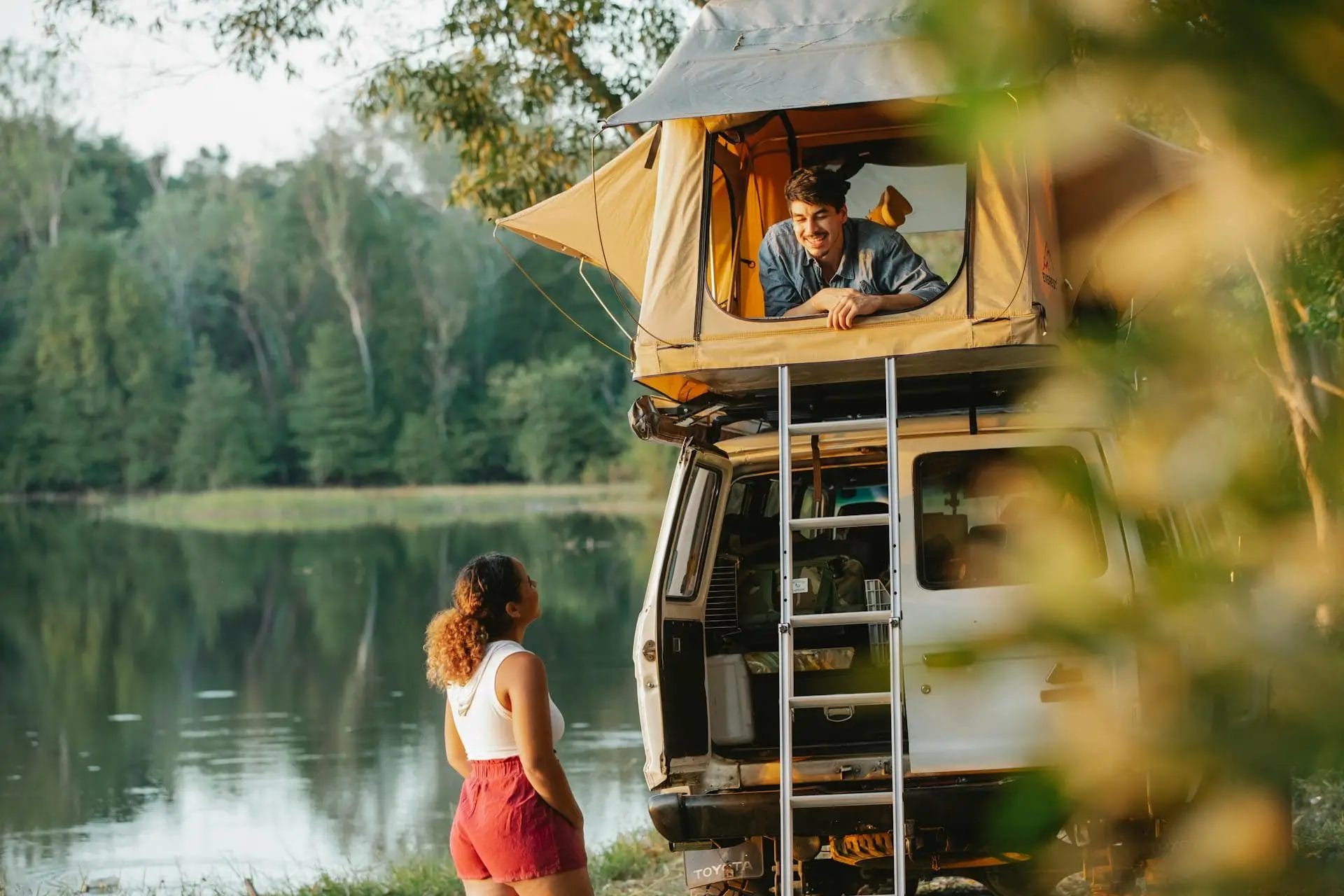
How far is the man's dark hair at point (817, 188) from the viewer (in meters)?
A: 6.96

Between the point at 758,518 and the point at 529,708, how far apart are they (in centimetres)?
249

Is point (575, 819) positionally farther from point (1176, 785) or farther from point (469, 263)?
point (469, 263)

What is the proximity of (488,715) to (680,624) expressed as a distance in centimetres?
154

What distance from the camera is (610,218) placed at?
8.27 m

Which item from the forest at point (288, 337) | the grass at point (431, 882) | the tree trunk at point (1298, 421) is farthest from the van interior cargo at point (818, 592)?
the forest at point (288, 337)

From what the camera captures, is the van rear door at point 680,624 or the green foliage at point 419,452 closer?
the van rear door at point 680,624

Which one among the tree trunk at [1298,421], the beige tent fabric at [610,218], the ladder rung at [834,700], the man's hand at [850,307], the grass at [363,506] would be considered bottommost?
the ladder rung at [834,700]

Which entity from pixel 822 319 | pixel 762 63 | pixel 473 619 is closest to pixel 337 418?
pixel 762 63

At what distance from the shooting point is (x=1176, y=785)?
2.37ft

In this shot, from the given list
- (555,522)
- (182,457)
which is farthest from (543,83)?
(182,457)

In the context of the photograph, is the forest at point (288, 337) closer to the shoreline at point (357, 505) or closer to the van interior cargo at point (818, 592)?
the shoreline at point (357, 505)

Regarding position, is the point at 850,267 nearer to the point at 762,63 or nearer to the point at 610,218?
the point at 762,63

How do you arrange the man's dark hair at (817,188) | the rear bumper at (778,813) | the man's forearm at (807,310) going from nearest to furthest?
1. the rear bumper at (778,813)
2. the man's forearm at (807,310)
3. the man's dark hair at (817,188)

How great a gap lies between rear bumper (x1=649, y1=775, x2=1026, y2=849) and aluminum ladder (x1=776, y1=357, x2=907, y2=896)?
64mm
